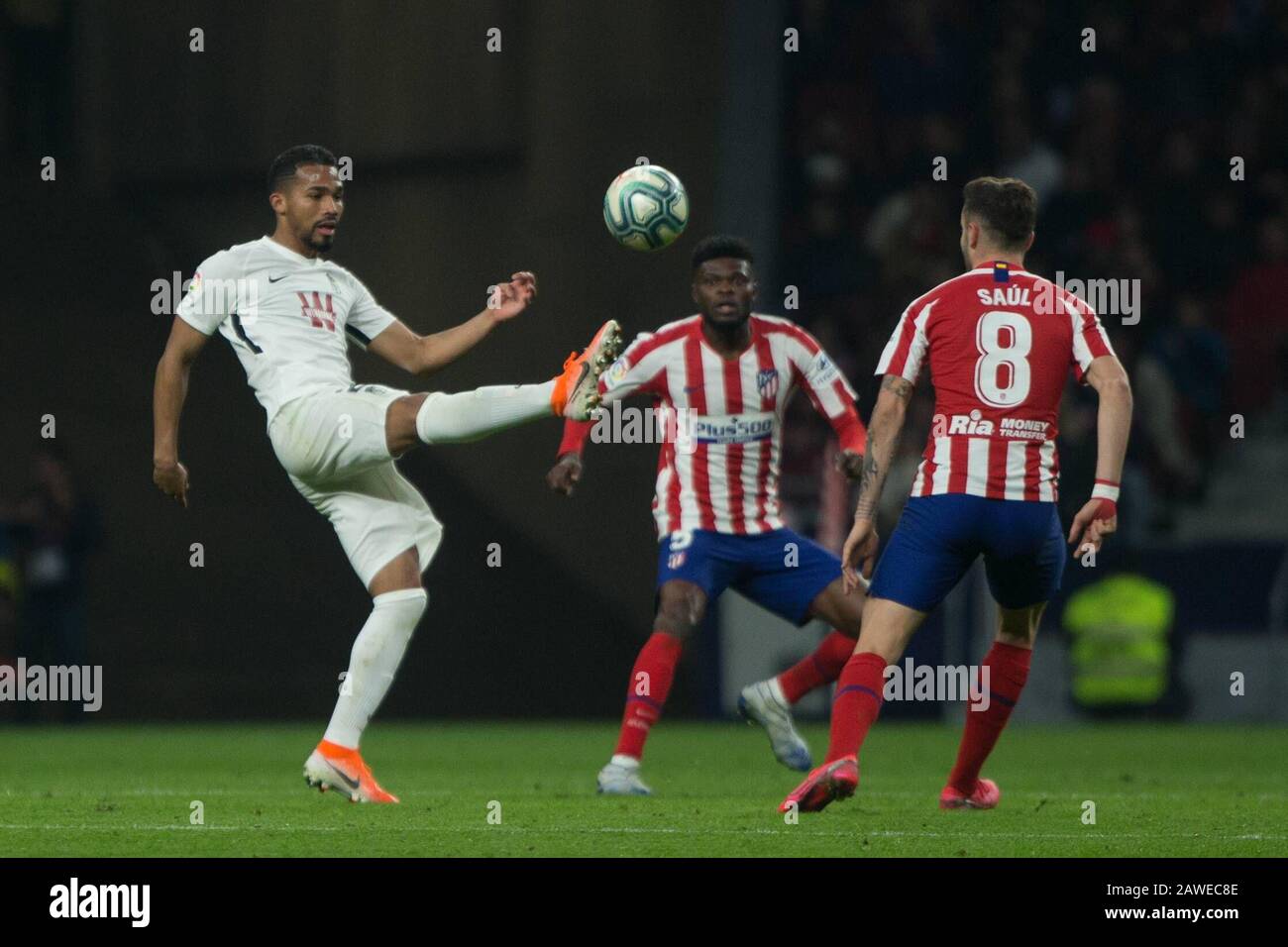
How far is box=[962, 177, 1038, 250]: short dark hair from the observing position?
254 inches

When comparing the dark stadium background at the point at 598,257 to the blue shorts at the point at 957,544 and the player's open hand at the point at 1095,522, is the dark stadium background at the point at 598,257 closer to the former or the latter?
the blue shorts at the point at 957,544

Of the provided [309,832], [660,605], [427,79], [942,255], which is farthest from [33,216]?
[309,832]

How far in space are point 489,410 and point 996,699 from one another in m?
1.80

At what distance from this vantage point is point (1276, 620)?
13242mm

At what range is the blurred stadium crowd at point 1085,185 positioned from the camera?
14555 millimetres

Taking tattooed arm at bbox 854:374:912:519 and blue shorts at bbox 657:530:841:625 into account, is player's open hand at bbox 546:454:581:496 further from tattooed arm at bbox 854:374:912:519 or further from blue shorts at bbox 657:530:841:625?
tattooed arm at bbox 854:374:912:519

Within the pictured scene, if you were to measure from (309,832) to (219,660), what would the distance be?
957 centimetres

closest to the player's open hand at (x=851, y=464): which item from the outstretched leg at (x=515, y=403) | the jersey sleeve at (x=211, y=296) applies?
the outstretched leg at (x=515, y=403)

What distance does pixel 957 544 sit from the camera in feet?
20.8

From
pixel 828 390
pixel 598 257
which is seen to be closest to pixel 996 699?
pixel 828 390

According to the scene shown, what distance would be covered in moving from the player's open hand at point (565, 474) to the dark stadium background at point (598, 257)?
6.10 meters

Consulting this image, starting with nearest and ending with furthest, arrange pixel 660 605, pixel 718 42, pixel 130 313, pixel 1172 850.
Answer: pixel 1172 850 < pixel 660 605 < pixel 718 42 < pixel 130 313

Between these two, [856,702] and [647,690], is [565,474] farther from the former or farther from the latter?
[856,702]

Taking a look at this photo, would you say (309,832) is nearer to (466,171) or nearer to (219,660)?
(219,660)
